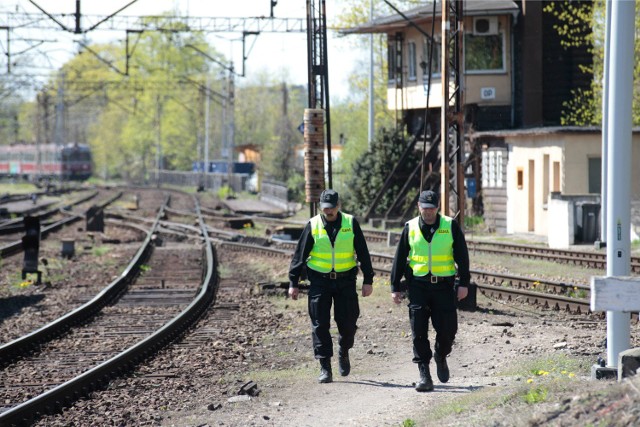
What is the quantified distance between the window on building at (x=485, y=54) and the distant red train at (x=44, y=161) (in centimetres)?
4713

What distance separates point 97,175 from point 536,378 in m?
110

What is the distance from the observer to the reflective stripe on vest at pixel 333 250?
1116cm

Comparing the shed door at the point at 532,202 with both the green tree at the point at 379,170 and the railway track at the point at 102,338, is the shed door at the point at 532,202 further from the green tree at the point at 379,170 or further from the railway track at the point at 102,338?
the railway track at the point at 102,338

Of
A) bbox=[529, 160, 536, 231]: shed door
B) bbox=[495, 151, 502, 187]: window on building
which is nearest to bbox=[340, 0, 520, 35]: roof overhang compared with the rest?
bbox=[495, 151, 502, 187]: window on building

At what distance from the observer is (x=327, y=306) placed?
11.2 meters

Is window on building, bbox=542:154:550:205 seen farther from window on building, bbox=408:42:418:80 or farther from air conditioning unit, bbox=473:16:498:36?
window on building, bbox=408:42:418:80

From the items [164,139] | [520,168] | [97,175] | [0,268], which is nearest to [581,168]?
[520,168]

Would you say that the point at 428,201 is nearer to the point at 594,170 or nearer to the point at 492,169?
the point at 594,170

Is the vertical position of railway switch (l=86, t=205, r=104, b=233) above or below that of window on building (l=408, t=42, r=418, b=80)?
below

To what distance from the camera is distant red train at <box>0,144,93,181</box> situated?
84375 mm

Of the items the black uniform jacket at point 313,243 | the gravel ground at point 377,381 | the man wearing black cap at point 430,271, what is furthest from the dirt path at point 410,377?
the black uniform jacket at point 313,243

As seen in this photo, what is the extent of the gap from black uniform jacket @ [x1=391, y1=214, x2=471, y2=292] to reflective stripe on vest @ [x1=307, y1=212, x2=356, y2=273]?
73 centimetres

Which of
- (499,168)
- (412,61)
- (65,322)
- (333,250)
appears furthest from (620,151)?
(412,61)

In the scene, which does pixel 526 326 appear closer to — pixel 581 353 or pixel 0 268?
pixel 581 353
